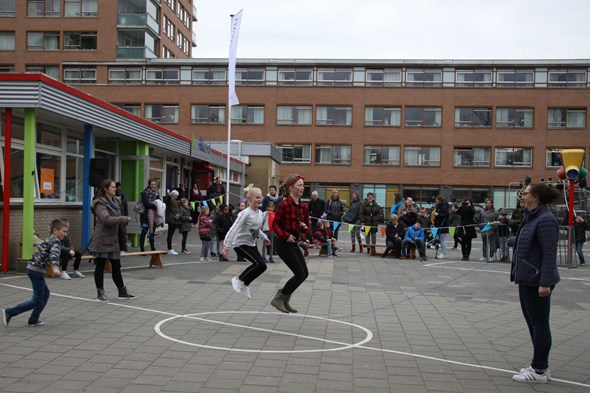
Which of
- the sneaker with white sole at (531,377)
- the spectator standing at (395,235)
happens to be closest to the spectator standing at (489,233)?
the spectator standing at (395,235)

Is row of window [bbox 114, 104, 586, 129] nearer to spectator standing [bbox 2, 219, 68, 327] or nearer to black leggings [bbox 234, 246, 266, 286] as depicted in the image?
black leggings [bbox 234, 246, 266, 286]

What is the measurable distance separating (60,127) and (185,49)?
56.5m

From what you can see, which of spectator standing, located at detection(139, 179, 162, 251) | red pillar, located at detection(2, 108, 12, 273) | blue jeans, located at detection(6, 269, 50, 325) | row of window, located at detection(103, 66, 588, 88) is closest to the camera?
blue jeans, located at detection(6, 269, 50, 325)

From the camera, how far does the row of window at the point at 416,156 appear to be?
51.4m

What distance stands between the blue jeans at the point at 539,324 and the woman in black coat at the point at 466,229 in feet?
41.1

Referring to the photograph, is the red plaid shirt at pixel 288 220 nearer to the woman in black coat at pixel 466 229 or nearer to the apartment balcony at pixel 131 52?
the woman in black coat at pixel 466 229

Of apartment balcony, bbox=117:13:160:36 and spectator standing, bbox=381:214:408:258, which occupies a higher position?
apartment balcony, bbox=117:13:160:36

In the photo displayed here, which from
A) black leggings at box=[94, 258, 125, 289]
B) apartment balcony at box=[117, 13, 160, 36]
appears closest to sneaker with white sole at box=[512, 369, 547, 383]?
black leggings at box=[94, 258, 125, 289]

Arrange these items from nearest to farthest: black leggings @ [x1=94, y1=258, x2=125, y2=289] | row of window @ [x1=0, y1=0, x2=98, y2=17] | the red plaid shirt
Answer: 1. the red plaid shirt
2. black leggings @ [x1=94, y1=258, x2=125, y2=289]
3. row of window @ [x1=0, y1=0, x2=98, y2=17]

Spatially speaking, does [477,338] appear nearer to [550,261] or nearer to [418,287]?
[550,261]

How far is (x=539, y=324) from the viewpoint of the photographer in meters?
5.86

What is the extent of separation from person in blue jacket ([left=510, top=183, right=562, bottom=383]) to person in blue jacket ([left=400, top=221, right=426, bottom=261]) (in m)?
11.8

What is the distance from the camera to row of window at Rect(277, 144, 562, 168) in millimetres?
51406

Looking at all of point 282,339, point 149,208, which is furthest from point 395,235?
point 282,339
